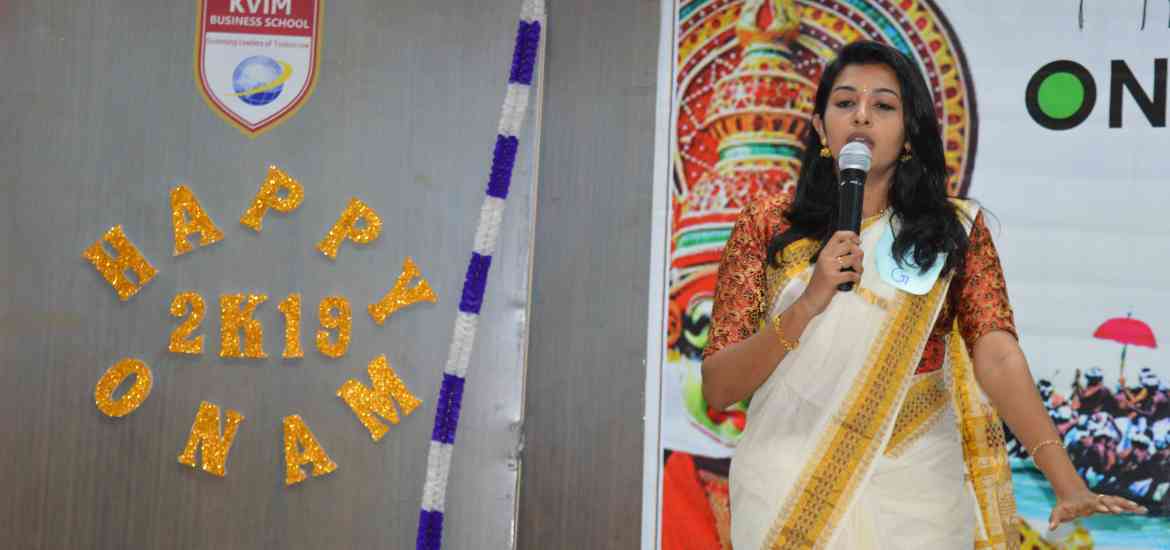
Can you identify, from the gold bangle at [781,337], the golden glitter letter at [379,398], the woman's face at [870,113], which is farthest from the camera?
the golden glitter letter at [379,398]

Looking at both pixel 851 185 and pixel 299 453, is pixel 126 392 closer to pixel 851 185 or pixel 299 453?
pixel 299 453

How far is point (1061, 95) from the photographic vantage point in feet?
9.48

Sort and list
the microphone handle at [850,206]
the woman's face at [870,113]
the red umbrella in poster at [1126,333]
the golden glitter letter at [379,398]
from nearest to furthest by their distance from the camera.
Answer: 1. the microphone handle at [850,206]
2. the woman's face at [870,113]
3. the red umbrella in poster at [1126,333]
4. the golden glitter letter at [379,398]

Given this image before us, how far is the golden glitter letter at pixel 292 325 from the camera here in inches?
117

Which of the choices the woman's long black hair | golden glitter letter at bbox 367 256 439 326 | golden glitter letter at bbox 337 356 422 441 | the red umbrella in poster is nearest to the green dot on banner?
the red umbrella in poster

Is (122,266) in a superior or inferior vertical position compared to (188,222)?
inferior

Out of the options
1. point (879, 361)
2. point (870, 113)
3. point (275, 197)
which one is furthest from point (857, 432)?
point (275, 197)

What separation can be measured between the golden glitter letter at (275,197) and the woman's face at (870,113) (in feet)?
4.54

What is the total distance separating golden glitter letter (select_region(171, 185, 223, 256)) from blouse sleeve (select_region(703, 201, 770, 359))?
1.39m

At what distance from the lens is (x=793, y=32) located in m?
3.00

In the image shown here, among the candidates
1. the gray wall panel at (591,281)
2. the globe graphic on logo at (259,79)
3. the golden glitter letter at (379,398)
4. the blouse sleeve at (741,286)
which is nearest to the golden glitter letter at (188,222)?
the globe graphic on logo at (259,79)

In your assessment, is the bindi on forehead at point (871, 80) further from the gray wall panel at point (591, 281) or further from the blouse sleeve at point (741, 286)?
the gray wall panel at point (591, 281)

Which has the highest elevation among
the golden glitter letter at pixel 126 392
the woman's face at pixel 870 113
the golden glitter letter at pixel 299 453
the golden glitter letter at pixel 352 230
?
the woman's face at pixel 870 113

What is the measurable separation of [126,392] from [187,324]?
217mm
